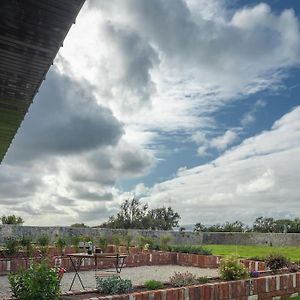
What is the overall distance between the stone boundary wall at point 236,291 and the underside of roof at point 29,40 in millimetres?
3069

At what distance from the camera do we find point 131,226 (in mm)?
50469

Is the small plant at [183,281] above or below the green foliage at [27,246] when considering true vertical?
below

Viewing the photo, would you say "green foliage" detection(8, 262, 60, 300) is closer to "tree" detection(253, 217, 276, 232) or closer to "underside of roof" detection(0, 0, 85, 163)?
"underside of roof" detection(0, 0, 85, 163)

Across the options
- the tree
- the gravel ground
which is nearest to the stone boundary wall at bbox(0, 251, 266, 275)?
the gravel ground

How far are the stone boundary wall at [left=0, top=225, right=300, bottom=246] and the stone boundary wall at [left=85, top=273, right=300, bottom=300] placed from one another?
17639 mm

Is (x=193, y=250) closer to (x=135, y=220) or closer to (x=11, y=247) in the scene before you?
(x=11, y=247)

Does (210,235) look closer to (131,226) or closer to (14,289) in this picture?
(131,226)

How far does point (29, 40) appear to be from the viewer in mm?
3881

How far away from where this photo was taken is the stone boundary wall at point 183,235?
26469mm

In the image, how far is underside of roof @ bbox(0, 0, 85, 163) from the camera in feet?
11.1

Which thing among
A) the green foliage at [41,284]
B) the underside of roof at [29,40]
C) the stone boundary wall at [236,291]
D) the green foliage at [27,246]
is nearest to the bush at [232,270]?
the stone boundary wall at [236,291]

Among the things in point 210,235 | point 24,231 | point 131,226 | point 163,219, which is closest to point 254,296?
point 24,231

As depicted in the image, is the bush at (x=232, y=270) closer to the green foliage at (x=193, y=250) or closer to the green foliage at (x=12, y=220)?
the green foliage at (x=193, y=250)

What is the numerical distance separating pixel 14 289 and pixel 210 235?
2608 cm
